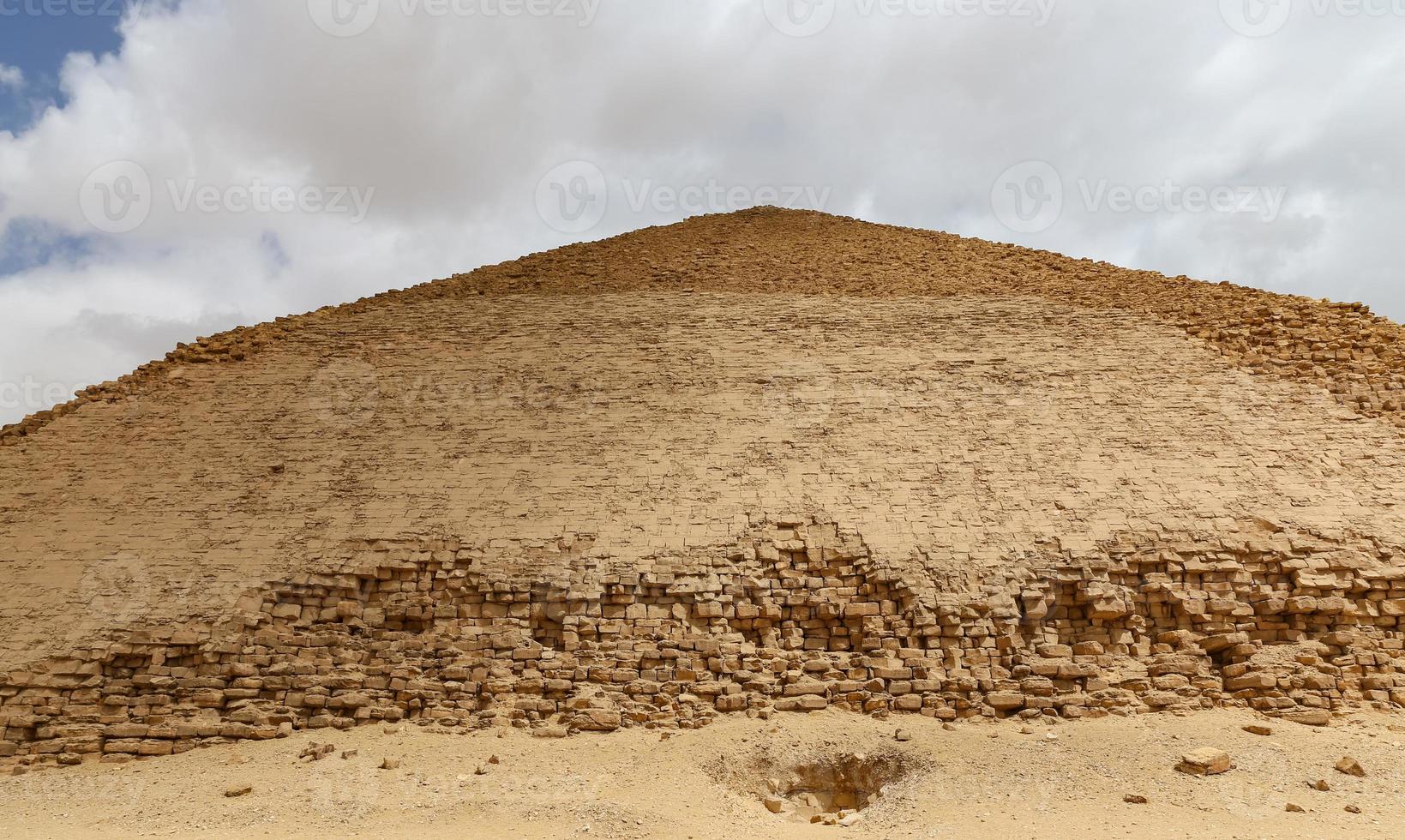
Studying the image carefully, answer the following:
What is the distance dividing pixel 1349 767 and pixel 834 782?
430 cm

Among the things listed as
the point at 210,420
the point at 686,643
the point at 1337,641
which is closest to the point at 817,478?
the point at 686,643

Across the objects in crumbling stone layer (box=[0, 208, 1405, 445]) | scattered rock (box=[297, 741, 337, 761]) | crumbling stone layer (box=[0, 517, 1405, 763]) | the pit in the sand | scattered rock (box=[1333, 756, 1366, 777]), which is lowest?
the pit in the sand

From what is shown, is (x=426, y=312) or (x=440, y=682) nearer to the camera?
(x=440, y=682)

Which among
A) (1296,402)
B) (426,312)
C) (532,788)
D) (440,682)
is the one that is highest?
(426,312)

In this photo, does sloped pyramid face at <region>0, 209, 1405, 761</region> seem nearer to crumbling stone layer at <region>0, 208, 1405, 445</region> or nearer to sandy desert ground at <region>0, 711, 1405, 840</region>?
crumbling stone layer at <region>0, 208, 1405, 445</region>

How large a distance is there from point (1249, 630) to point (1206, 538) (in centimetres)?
101

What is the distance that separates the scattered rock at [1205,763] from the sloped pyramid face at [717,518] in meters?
0.94

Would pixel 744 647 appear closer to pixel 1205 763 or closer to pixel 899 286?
pixel 1205 763

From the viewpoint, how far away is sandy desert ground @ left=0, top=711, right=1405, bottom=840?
22.0 ft

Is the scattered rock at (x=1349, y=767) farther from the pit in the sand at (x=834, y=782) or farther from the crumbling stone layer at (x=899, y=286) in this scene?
the crumbling stone layer at (x=899, y=286)

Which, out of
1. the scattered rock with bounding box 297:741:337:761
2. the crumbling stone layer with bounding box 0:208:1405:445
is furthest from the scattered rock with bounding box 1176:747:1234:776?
the scattered rock with bounding box 297:741:337:761

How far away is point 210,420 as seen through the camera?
37.3 feet

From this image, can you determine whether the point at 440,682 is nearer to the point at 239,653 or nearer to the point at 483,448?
the point at 239,653

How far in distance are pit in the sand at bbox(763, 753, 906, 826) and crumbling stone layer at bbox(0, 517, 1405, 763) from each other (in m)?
0.64
